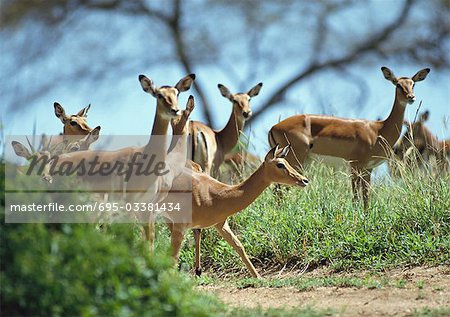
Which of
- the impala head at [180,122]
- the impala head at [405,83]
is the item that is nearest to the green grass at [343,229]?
the impala head at [180,122]

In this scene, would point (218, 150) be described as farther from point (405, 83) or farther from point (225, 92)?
point (405, 83)

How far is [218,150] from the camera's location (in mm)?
12086

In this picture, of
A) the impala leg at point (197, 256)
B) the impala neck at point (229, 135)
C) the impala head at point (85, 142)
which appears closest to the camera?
the impala leg at point (197, 256)

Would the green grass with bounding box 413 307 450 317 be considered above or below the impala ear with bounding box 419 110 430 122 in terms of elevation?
below

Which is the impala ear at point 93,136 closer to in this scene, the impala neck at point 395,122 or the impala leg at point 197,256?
the impala leg at point 197,256

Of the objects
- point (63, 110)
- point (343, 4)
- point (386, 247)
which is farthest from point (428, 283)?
point (343, 4)

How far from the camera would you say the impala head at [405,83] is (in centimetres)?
1159

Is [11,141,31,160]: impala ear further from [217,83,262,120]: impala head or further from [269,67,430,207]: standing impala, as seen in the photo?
[217,83,262,120]: impala head

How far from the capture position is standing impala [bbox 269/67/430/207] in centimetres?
1157

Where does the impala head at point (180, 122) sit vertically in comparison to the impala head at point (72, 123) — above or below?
below

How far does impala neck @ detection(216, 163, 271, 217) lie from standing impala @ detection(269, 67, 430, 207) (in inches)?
147

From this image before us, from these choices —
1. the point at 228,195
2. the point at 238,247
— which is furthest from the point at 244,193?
the point at 238,247

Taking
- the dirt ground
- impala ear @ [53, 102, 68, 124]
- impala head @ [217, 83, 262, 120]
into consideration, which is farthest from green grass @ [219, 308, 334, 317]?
impala head @ [217, 83, 262, 120]

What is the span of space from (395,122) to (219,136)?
2.44m
